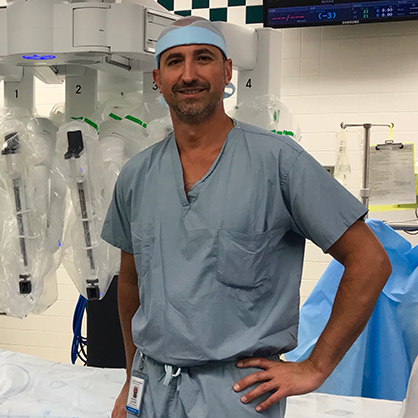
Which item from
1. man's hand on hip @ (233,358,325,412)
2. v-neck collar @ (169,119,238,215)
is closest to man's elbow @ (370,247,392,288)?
man's hand on hip @ (233,358,325,412)

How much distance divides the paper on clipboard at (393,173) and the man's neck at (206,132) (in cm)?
166

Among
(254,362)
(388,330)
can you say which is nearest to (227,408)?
(254,362)

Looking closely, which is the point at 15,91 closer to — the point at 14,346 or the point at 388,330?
the point at 388,330

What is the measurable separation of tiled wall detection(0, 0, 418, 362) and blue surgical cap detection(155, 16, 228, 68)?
244cm

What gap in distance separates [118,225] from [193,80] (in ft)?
1.36

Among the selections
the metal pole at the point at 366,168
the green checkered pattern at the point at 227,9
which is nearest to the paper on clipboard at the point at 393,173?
the metal pole at the point at 366,168

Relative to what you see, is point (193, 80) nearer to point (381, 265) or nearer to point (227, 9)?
point (381, 265)

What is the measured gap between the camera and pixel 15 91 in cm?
190

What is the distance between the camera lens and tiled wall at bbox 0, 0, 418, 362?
3492 millimetres

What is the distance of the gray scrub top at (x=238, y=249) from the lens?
1.14 m

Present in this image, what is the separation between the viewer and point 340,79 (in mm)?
3590

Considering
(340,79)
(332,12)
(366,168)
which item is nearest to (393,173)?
(366,168)

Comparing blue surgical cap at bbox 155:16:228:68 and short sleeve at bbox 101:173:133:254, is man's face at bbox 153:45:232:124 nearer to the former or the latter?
blue surgical cap at bbox 155:16:228:68

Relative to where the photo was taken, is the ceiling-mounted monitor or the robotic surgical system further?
the ceiling-mounted monitor
